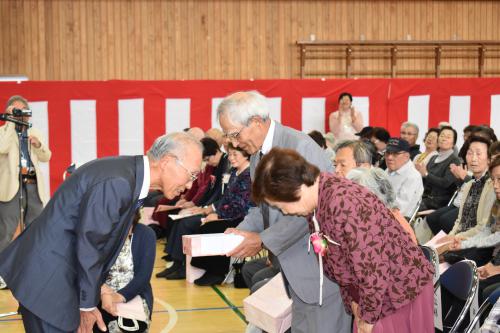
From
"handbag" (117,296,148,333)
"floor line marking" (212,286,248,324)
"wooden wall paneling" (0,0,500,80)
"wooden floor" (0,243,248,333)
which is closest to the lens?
"handbag" (117,296,148,333)

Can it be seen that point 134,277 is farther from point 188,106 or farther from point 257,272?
point 188,106

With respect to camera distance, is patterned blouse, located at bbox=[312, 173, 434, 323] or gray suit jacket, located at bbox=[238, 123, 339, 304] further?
gray suit jacket, located at bbox=[238, 123, 339, 304]

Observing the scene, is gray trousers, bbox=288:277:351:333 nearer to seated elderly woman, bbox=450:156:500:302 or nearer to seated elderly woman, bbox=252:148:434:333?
seated elderly woman, bbox=252:148:434:333

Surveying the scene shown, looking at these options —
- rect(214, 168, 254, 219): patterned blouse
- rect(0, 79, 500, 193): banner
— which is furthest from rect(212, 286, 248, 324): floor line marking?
rect(0, 79, 500, 193): banner

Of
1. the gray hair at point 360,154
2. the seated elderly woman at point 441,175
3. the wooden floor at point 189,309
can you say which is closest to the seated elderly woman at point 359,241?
the wooden floor at point 189,309

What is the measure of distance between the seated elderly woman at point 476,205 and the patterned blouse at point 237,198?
1821 millimetres

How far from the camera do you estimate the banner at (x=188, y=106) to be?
1002 cm

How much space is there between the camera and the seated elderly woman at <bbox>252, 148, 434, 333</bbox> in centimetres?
268

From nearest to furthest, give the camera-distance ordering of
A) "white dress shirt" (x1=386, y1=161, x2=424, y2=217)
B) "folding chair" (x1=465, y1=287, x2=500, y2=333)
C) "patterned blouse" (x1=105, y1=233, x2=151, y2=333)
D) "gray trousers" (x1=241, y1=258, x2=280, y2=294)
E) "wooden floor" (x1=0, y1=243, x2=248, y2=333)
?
1. "folding chair" (x1=465, y1=287, x2=500, y2=333)
2. "patterned blouse" (x1=105, y1=233, x2=151, y2=333)
3. "gray trousers" (x1=241, y1=258, x2=280, y2=294)
4. "wooden floor" (x1=0, y1=243, x2=248, y2=333)
5. "white dress shirt" (x1=386, y1=161, x2=424, y2=217)

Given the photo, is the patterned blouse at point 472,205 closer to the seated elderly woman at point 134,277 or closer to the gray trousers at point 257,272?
the gray trousers at point 257,272

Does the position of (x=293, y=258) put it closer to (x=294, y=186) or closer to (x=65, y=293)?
(x=294, y=186)

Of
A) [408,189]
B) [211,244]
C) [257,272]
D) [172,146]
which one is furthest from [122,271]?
[408,189]

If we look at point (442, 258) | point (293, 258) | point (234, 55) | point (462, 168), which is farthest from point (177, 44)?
point (293, 258)

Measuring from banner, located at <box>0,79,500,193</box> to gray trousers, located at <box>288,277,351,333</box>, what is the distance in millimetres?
7156
